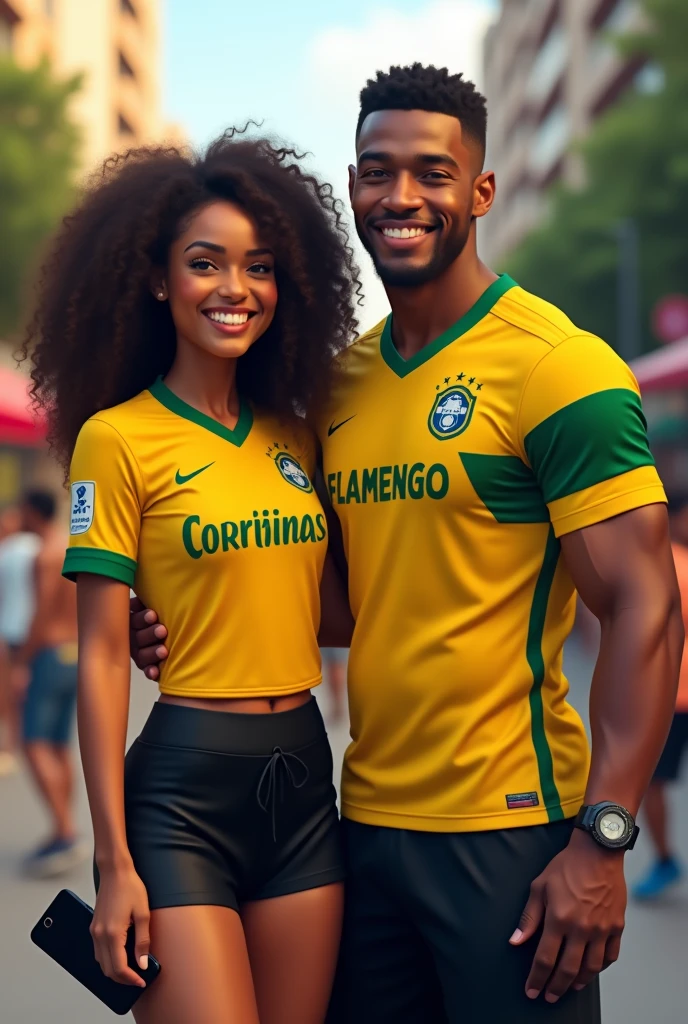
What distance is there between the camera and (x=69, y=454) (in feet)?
10.9

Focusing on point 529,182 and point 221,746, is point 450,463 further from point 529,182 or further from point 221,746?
point 529,182

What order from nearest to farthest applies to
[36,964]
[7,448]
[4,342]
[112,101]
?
[36,964]
[4,342]
[7,448]
[112,101]

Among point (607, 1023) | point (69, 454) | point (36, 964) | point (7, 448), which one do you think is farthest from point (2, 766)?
point (7, 448)

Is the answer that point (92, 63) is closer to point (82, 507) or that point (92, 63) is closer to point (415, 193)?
point (415, 193)

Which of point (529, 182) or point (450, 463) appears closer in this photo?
point (450, 463)

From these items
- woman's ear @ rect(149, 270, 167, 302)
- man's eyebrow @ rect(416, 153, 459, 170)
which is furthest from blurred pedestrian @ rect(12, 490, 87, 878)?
man's eyebrow @ rect(416, 153, 459, 170)

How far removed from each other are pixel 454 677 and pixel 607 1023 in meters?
3.11

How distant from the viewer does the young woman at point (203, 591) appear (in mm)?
2738

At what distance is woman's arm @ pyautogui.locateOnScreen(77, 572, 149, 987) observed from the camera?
266cm

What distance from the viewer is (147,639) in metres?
2.91

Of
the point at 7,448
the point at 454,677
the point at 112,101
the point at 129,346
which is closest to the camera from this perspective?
the point at 454,677

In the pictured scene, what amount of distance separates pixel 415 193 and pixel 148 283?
27.2 inches

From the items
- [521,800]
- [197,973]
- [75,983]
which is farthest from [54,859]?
[521,800]

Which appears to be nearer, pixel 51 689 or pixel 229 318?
pixel 229 318
